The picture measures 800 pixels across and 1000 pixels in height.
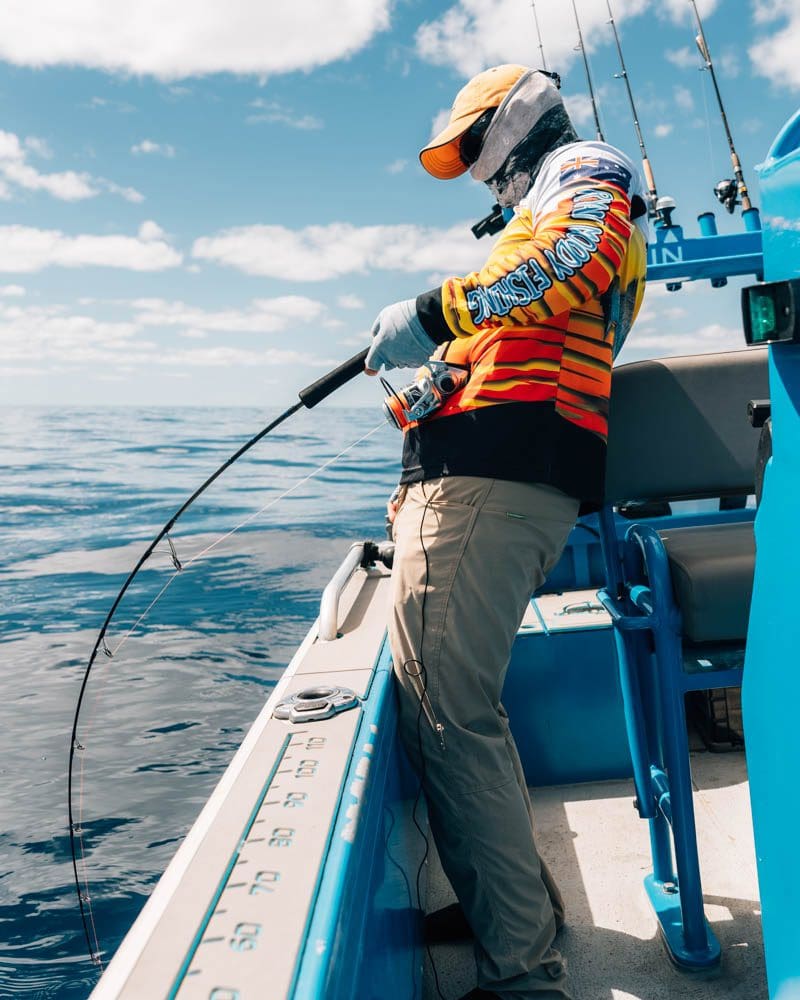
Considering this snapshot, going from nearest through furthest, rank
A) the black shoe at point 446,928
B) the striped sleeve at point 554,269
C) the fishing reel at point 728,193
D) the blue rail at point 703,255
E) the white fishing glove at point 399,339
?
the striped sleeve at point 554,269 → the white fishing glove at point 399,339 → the black shoe at point 446,928 → the blue rail at point 703,255 → the fishing reel at point 728,193

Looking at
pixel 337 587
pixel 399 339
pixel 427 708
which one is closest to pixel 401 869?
pixel 427 708

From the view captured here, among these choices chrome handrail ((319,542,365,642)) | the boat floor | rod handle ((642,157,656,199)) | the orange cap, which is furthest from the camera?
rod handle ((642,157,656,199))

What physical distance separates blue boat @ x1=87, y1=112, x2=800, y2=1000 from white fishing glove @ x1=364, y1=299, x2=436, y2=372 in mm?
592

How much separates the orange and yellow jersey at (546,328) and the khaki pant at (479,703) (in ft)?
0.25

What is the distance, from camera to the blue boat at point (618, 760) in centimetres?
82

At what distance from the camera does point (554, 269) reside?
1352 mm

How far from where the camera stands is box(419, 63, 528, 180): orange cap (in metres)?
1.59

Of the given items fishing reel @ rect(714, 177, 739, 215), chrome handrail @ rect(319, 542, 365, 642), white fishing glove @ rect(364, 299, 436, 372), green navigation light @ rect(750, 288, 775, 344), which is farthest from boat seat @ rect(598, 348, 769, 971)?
fishing reel @ rect(714, 177, 739, 215)

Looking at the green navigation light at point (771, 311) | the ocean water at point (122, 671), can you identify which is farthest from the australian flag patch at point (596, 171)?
the green navigation light at point (771, 311)

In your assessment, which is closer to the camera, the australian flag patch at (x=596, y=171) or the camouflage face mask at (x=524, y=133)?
the australian flag patch at (x=596, y=171)

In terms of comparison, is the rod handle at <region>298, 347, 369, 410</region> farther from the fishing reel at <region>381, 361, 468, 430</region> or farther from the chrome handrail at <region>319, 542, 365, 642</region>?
the chrome handrail at <region>319, 542, 365, 642</region>

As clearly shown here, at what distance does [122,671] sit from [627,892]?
3.50 metres

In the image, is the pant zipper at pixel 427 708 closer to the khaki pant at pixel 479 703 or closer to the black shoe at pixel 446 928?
the khaki pant at pixel 479 703

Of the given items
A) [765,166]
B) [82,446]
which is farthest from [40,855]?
[82,446]
